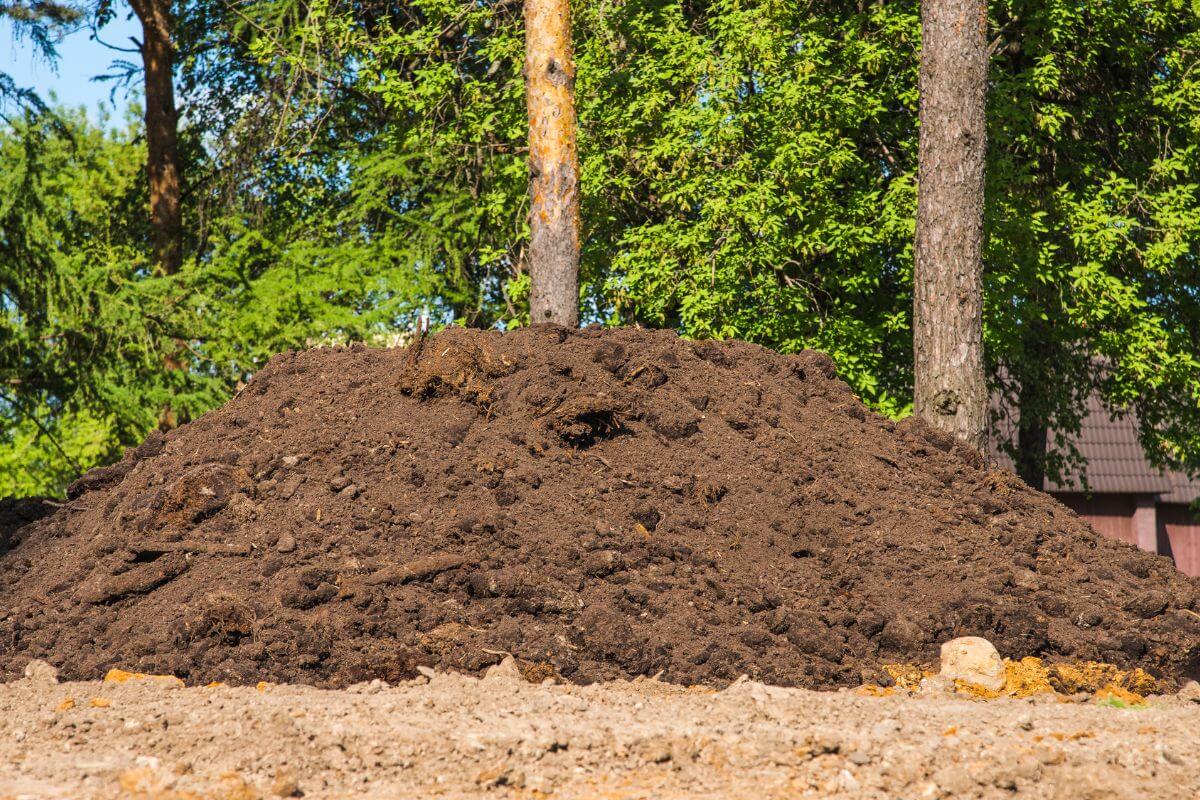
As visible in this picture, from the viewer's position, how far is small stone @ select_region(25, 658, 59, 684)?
5.43 m

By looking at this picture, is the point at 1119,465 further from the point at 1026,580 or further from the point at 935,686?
the point at 935,686

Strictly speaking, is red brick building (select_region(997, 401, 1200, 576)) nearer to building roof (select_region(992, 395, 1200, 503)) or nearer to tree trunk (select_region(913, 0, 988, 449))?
building roof (select_region(992, 395, 1200, 503))

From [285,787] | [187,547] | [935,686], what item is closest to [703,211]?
[187,547]

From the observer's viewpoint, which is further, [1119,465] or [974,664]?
[1119,465]

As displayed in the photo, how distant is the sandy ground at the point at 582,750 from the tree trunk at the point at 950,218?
4.73 m

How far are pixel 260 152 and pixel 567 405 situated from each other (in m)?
11.2

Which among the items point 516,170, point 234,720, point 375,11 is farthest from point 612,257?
point 234,720

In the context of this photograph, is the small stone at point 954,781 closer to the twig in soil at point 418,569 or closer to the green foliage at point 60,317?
the twig in soil at point 418,569

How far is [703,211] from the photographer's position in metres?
12.3

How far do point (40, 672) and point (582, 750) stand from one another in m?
2.99

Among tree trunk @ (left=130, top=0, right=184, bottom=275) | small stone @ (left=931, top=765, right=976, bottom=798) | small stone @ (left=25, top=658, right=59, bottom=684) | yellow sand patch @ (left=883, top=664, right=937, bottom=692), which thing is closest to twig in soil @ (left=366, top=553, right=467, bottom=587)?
small stone @ (left=25, top=658, right=59, bottom=684)

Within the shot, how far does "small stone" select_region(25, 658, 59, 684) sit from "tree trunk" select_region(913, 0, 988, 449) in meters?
6.27

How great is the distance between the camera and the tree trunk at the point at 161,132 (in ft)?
53.5

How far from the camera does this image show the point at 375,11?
16.5m
